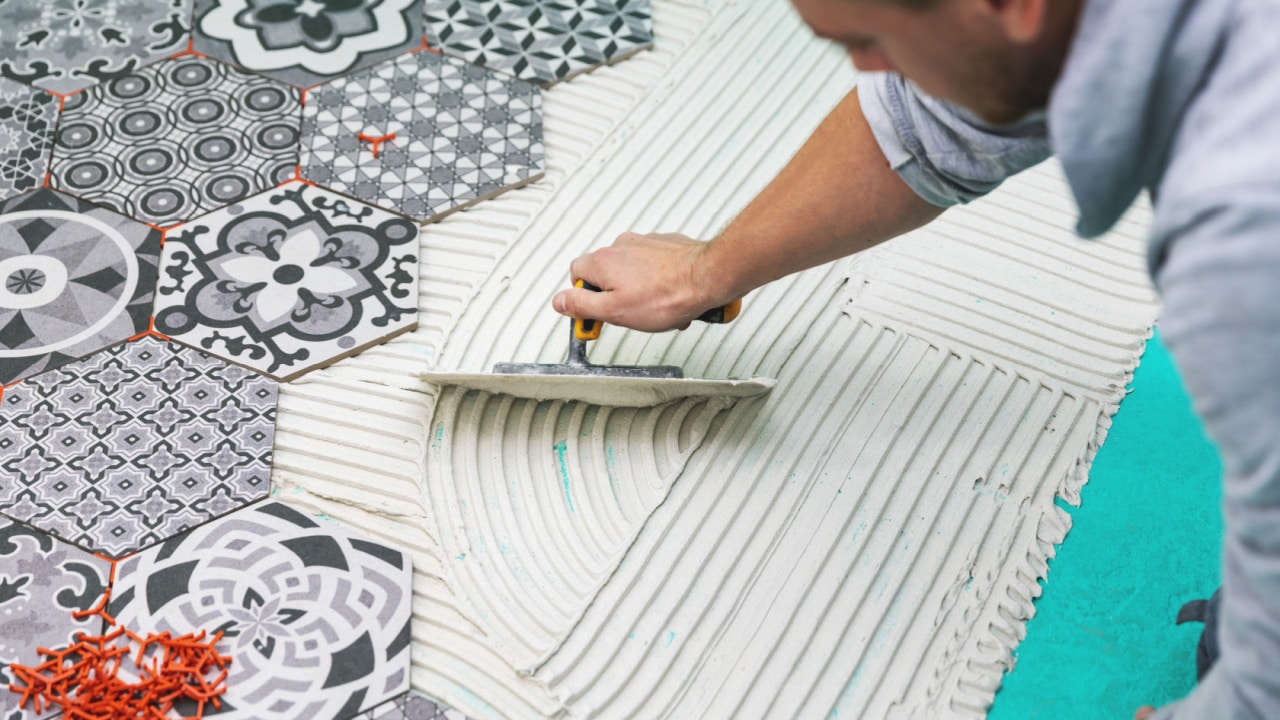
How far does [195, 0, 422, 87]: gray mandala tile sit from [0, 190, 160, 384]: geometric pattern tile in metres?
0.34

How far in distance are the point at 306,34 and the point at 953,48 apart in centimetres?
131

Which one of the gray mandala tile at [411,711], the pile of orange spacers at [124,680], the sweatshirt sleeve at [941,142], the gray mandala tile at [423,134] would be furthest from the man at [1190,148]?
the gray mandala tile at [423,134]

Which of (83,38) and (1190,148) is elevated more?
(1190,148)

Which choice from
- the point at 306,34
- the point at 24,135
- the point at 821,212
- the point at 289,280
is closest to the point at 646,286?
the point at 821,212

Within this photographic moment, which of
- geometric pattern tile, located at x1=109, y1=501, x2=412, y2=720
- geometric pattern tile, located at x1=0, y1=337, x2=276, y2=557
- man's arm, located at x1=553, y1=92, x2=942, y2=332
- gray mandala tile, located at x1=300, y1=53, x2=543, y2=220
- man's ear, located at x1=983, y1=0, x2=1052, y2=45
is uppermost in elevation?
man's ear, located at x1=983, y1=0, x2=1052, y2=45

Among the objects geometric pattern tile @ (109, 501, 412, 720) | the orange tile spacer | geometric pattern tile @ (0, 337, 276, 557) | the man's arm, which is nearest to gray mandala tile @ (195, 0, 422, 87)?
the orange tile spacer

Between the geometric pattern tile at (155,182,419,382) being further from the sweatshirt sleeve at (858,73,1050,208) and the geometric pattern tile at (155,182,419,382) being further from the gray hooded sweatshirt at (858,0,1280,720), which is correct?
the gray hooded sweatshirt at (858,0,1280,720)

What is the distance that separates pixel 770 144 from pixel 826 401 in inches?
17.9

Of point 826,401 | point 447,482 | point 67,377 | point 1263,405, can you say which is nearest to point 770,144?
point 826,401

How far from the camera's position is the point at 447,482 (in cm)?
122

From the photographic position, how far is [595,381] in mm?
1200

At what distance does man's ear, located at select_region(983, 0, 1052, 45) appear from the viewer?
0.58m

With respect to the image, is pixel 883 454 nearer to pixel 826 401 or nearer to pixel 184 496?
pixel 826 401

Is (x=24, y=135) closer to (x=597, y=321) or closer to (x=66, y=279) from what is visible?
(x=66, y=279)
